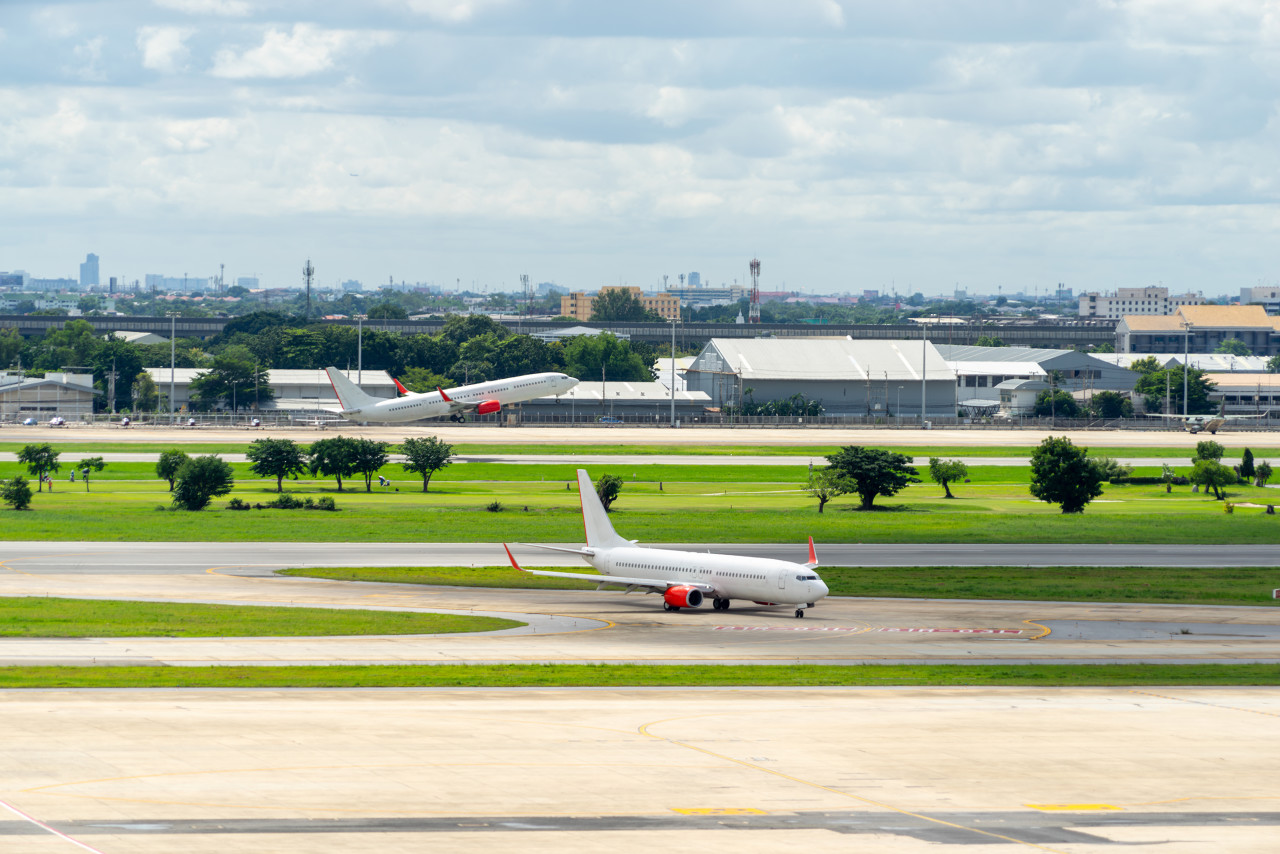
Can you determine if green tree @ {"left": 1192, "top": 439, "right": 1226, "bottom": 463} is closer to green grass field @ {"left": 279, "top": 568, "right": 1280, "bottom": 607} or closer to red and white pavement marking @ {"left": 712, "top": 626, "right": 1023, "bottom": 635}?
green grass field @ {"left": 279, "top": 568, "right": 1280, "bottom": 607}

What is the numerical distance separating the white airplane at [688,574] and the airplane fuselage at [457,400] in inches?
3967

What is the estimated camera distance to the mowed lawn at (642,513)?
87.8 meters

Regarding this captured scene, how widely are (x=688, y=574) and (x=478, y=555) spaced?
67.9 ft

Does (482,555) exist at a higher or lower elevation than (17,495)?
lower

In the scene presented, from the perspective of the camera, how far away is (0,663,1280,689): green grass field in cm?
4406

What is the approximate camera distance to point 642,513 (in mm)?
100562

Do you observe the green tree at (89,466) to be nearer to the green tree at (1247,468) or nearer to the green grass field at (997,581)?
the green grass field at (997,581)

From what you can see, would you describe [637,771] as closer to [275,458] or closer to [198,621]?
[198,621]

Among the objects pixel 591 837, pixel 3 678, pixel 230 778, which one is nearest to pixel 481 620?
pixel 3 678

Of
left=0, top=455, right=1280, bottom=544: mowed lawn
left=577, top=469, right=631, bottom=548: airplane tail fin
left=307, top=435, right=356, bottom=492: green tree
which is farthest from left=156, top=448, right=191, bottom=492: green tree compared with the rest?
left=577, top=469, right=631, bottom=548: airplane tail fin

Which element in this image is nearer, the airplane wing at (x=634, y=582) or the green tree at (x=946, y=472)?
the airplane wing at (x=634, y=582)

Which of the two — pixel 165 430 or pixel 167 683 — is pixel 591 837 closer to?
pixel 167 683

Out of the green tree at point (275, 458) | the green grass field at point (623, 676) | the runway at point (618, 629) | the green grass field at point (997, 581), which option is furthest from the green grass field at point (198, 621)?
the green tree at point (275, 458)

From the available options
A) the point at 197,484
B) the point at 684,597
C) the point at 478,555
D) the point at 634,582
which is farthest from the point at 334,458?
the point at 684,597
